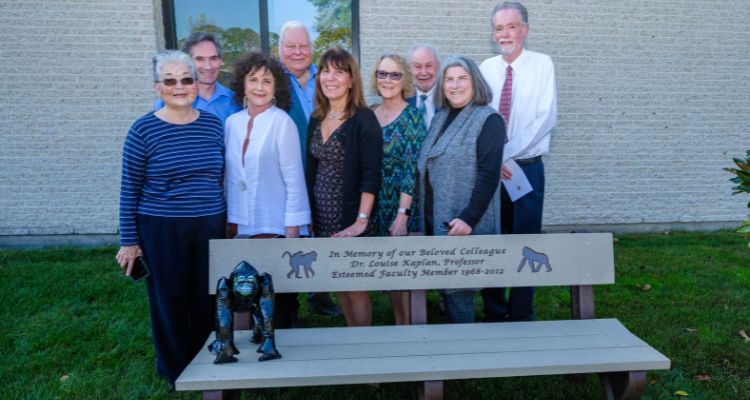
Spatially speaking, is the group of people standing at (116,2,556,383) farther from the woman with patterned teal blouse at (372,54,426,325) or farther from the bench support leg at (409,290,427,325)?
the bench support leg at (409,290,427,325)

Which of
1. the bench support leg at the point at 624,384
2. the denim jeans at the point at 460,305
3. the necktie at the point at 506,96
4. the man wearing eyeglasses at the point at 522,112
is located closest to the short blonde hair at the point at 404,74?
the man wearing eyeglasses at the point at 522,112

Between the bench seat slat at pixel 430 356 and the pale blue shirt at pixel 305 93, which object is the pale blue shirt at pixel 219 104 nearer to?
the pale blue shirt at pixel 305 93

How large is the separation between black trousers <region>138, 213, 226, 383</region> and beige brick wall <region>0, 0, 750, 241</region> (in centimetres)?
401

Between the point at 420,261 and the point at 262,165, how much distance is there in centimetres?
101

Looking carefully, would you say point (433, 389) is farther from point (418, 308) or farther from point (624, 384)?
point (624, 384)

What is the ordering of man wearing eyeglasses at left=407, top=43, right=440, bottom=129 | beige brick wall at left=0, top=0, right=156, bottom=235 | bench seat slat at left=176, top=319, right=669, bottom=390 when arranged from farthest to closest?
beige brick wall at left=0, top=0, right=156, bottom=235
man wearing eyeglasses at left=407, top=43, right=440, bottom=129
bench seat slat at left=176, top=319, right=669, bottom=390

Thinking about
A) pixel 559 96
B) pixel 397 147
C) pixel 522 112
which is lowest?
pixel 397 147

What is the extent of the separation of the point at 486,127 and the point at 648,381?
6.12 feet

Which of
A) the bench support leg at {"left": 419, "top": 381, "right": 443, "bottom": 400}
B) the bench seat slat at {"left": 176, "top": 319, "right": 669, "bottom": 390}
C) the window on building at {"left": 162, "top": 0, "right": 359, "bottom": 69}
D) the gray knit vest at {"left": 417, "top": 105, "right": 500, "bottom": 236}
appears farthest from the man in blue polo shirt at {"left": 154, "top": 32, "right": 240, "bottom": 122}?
the window on building at {"left": 162, "top": 0, "right": 359, "bottom": 69}

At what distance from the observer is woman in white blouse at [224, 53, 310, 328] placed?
314 centimetres

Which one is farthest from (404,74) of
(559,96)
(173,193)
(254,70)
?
(559,96)

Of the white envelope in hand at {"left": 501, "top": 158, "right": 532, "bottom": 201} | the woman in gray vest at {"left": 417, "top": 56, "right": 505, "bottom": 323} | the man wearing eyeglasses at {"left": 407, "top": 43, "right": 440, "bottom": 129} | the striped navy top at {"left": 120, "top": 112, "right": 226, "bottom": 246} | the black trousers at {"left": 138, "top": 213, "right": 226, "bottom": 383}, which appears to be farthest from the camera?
the man wearing eyeglasses at {"left": 407, "top": 43, "right": 440, "bottom": 129}

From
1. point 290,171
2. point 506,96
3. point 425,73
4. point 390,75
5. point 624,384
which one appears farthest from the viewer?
point 425,73

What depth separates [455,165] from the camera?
10.5 feet
